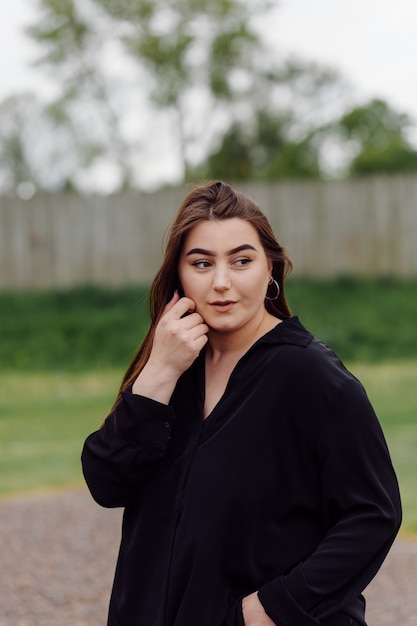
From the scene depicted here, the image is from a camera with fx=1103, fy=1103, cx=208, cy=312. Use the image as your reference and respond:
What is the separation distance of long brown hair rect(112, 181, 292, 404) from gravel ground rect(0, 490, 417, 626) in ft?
11.0

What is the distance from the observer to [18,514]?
822 centimetres

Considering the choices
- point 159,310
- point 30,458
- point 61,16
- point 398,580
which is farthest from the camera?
point 61,16

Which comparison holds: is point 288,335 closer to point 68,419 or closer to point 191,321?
point 191,321

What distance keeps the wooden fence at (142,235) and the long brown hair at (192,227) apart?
16991 mm

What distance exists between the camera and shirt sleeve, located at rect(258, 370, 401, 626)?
2070 millimetres

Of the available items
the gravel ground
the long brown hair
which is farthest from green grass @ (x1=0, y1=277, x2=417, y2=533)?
the long brown hair

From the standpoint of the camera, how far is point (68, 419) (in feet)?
42.0

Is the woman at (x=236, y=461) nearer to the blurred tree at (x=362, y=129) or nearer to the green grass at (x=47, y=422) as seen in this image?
the green grass at (x=47, y=422)

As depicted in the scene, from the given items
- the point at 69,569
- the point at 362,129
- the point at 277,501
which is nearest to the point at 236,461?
the point at 277,501

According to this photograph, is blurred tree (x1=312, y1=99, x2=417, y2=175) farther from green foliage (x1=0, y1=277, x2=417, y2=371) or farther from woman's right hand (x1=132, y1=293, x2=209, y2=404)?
woman's right hand (x1=132, y1=293, x2=209, y2=404)

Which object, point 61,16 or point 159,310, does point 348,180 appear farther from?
point 159,310

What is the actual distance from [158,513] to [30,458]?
878 cm

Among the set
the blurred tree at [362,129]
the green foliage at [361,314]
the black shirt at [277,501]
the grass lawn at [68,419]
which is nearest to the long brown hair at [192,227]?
the black shirt at [277,501]

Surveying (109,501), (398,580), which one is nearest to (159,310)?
(109,501)
